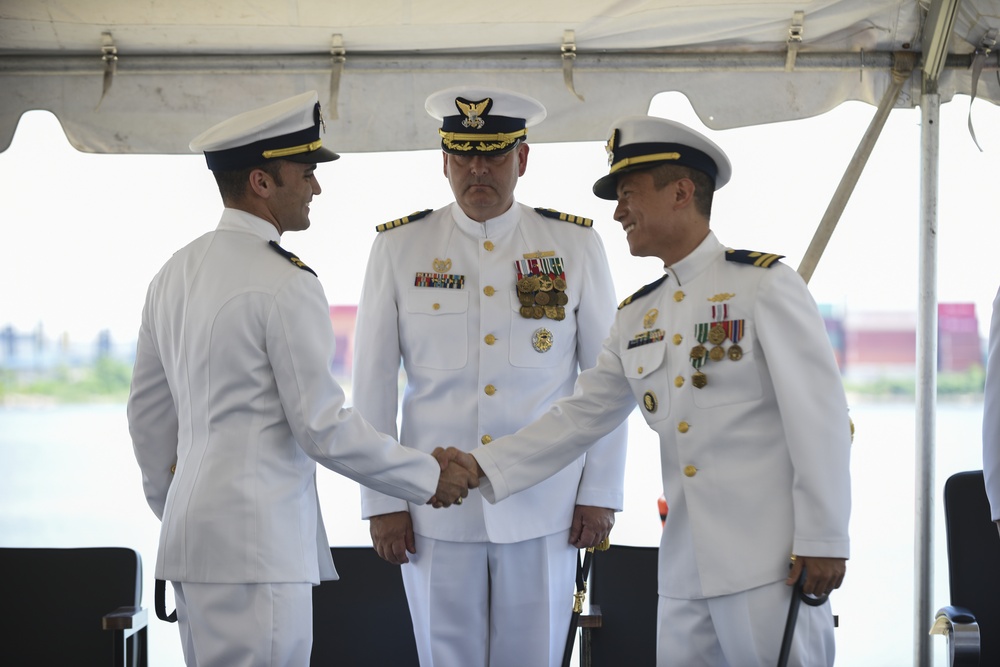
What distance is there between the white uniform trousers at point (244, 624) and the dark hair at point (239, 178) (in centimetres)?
83

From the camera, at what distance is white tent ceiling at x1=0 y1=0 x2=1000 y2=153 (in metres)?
2.98

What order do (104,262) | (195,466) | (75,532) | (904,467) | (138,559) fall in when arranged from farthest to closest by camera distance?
(904,467) < (75,532) < (104,262) < (138,559) < (195,466)

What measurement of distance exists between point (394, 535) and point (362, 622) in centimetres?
63

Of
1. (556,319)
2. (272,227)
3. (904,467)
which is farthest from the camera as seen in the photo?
(904,467)

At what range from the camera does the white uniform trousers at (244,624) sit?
6.01 feet

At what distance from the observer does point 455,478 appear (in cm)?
228

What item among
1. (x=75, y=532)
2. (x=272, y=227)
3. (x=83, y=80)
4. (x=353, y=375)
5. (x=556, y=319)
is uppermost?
(x=83, y=80)

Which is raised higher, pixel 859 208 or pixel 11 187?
pixel 859 208

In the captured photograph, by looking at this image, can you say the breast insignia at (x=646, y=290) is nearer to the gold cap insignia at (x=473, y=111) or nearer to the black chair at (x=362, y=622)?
the gold cap insignia at (x=473, y=111)

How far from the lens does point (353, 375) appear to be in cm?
252

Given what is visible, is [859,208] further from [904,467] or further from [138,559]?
[904,467]

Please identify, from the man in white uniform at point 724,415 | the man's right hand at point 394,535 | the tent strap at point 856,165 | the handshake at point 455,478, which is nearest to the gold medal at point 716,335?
the man in white uniform at point 724,415

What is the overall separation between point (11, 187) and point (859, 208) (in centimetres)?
457

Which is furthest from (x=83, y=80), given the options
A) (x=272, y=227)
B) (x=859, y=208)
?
(x=859, y=208)
